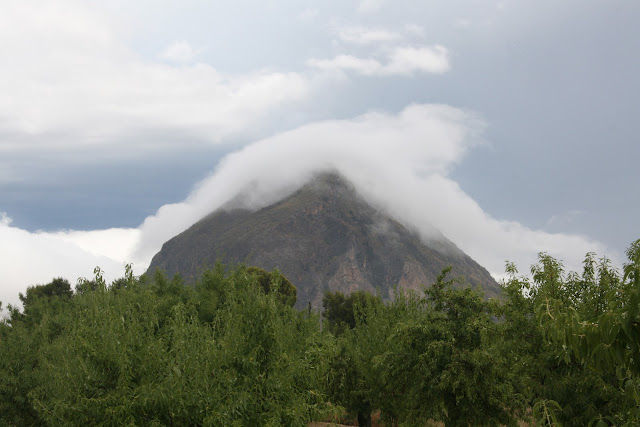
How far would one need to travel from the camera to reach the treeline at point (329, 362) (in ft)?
15.1

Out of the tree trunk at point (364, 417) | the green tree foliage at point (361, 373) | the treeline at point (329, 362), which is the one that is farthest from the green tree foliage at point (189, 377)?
the tree trunk at point (364, 417)

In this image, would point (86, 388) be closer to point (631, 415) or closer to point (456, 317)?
point (631, 415)

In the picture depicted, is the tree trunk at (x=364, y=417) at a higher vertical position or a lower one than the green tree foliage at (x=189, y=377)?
lower

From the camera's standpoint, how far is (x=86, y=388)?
10430 mm

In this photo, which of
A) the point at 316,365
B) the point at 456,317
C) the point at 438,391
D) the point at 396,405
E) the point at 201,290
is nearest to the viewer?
the point at 316,365

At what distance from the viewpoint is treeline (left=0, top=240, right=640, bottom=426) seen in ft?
15.1

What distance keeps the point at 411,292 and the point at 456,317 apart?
28.9 ft

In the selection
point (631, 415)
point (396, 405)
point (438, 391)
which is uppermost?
point (631, 415)

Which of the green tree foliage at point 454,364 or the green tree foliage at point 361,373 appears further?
the green tree foliage at point 361,373

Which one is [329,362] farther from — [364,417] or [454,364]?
[364,417]

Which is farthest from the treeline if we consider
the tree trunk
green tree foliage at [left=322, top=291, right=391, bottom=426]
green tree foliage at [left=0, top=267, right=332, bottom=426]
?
the tree trunk

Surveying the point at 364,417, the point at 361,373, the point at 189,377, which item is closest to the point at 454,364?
the point at 189,377

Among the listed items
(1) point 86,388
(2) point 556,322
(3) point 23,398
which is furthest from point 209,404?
(3) point 23,398

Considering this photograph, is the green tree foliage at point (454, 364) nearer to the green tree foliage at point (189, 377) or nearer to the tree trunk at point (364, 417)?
the green tree foliage at point (189, 377)
